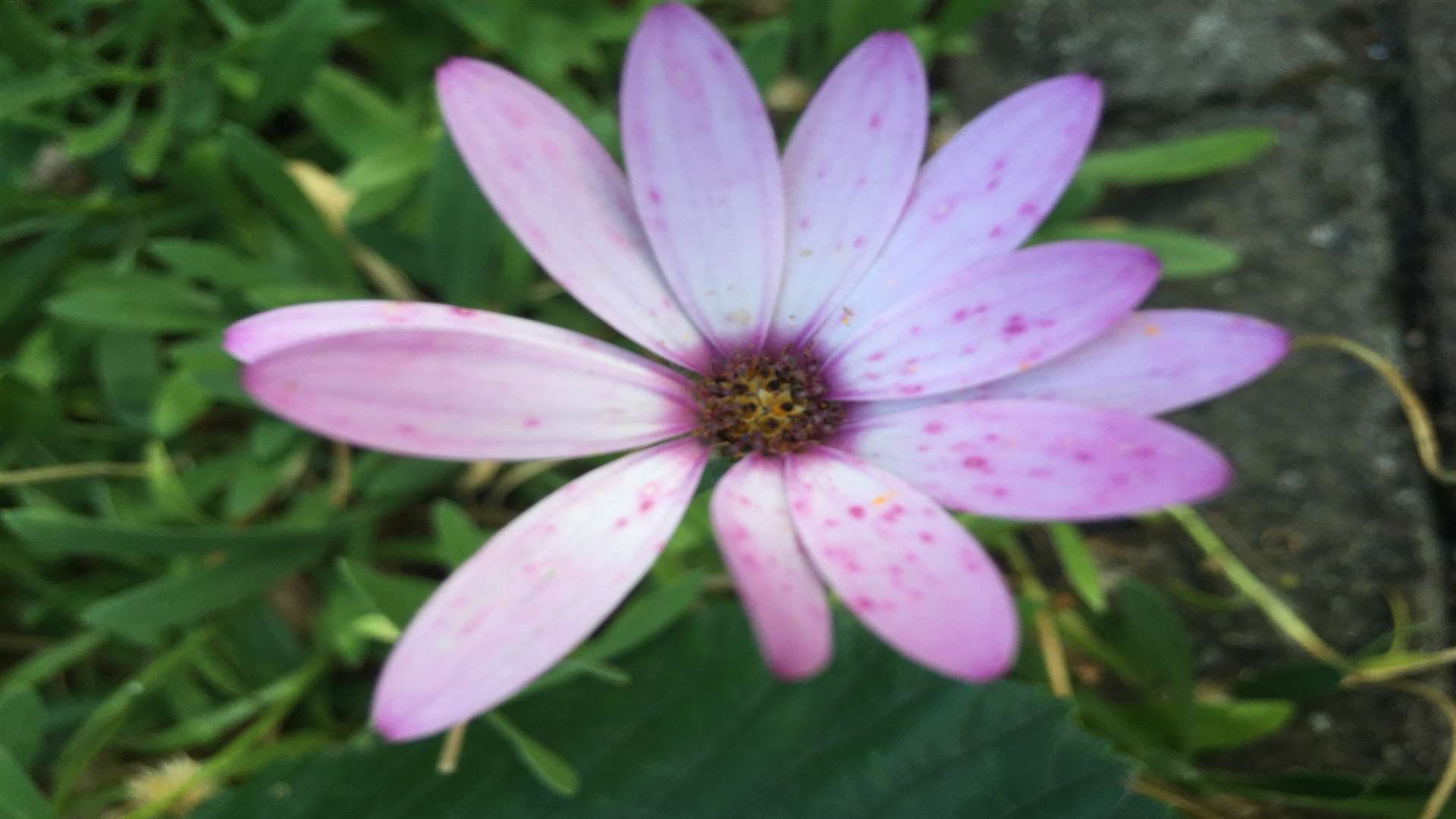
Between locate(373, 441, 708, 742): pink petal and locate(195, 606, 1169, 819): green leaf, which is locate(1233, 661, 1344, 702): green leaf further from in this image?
locate(373, 441, 708, 742): pink petal

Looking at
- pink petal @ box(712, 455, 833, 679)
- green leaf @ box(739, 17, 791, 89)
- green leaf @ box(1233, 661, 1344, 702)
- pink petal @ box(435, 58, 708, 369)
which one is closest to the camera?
pink petal @ box(712, 455, 833, 679)

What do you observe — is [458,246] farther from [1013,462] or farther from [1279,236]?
[1279,236]

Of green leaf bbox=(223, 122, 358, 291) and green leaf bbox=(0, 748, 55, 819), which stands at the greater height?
green leaf bbox=(223, 122, 358, 291)

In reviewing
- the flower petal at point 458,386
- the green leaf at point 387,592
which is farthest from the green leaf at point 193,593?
the flower petal at point 458,386

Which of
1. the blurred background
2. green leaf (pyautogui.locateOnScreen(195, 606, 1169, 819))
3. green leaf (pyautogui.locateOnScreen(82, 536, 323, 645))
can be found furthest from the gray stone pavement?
green leaf (pyautogui.locateOnScreen(82, 536, 323, 645))

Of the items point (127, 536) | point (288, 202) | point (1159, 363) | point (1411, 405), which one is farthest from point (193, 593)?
point (1411, 405)

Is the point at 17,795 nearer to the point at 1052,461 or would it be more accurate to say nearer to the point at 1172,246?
the point at 1052,461

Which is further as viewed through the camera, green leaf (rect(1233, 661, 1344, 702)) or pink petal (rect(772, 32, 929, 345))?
green leaf (rect(1233, 661, 1344, 702))
